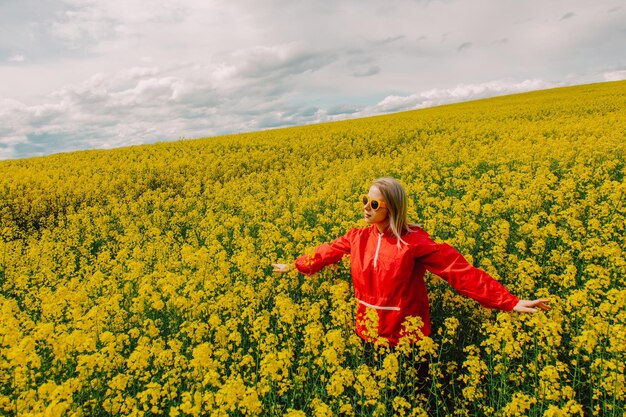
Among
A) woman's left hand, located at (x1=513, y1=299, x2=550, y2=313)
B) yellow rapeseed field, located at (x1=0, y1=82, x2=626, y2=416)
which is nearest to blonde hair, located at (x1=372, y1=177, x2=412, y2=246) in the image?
yellow rapeseed field, located at (x1=0, y1=82, x2=626, y2=416)

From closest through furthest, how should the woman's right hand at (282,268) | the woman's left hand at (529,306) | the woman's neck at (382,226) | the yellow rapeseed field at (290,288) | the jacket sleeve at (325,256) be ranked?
the yellow rapeseed field at (290,288) < the woman's left hand at (529,306) < the woman's neck at (382,226) < the jacket sleeve at (325,256) < the woman's right hand at (282,268)

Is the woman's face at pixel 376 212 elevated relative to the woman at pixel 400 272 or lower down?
elevated

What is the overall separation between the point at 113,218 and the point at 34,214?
3.79m

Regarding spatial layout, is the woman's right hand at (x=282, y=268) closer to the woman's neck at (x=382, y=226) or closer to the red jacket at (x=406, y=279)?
the red jacket at (x=406, y=279)

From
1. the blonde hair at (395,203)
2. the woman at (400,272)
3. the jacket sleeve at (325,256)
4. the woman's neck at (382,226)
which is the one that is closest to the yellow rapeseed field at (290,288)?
the woman at (400,272)

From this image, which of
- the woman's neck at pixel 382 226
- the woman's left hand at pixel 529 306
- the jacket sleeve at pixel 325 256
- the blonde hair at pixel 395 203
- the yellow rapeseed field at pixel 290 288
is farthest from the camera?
the jacket sleeve at pixel 325 256

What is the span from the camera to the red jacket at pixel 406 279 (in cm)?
354

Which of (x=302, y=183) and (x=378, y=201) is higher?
(x=378, y=201)

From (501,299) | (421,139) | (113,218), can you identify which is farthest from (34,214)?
(421,139)

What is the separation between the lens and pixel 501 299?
3496mm

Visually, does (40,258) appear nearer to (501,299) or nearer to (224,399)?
(224,399)

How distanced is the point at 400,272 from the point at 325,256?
1.14m

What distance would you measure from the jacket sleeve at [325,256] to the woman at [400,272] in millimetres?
420

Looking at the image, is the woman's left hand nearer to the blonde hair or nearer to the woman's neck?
the blonde hair
